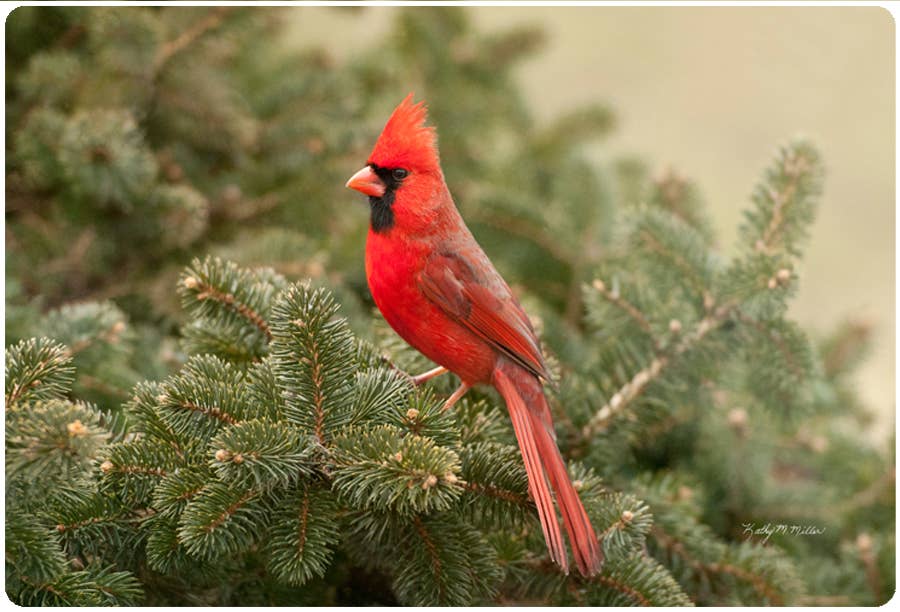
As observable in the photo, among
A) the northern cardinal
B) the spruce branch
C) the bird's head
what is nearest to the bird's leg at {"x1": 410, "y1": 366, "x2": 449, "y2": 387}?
the northern cardinal

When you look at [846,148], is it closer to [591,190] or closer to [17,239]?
[591,190]

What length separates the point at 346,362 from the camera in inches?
53.9

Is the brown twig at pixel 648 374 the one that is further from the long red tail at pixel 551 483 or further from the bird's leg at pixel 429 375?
the bird's leg at pixel 429 375

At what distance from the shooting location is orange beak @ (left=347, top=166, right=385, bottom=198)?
1.88 meters

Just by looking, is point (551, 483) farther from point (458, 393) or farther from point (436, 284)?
point (436, 284)

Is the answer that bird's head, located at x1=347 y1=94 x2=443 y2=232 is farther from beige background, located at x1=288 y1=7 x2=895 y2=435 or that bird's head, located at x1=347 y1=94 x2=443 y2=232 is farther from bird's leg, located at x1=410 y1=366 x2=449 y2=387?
beige background, located at x1=288 y1=7 x2=895 y2=435

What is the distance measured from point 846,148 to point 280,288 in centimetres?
513

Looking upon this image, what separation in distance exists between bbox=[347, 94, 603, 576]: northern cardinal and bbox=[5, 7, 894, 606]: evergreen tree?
0.31ft

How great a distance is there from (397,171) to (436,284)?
266mm

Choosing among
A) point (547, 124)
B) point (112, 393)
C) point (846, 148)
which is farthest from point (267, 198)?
point (846, 148)

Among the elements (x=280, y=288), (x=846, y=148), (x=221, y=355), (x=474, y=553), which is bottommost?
(x=474, y=553)

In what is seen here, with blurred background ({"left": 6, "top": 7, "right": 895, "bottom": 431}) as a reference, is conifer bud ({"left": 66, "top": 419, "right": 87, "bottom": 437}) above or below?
below

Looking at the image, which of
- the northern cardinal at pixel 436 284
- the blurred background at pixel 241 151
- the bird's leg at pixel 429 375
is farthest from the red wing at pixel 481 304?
the blurred background at pixel 241 151

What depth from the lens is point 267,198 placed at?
2.66 metres
